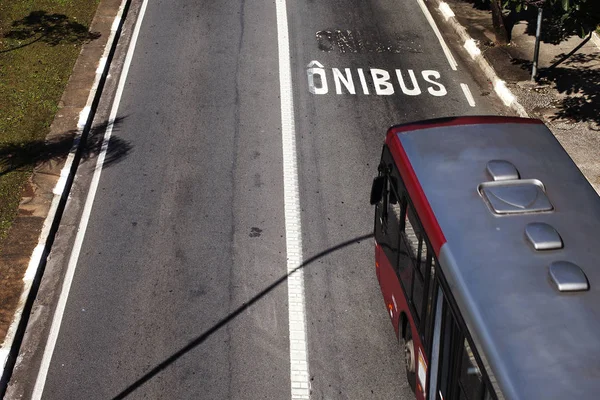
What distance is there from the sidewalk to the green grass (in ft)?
33.5

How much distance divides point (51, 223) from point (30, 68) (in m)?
6.73

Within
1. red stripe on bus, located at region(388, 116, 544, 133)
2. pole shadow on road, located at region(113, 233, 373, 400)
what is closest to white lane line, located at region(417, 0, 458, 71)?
pole shadow on road, located at region(113, 233, 373, 400)

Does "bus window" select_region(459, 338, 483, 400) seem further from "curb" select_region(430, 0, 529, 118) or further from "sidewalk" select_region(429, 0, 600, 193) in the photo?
"curb" select_region(430, 0, 529, 118)

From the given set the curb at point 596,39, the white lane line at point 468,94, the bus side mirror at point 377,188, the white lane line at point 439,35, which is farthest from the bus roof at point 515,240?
the curb at point 596,39

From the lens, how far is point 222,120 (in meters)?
16.5

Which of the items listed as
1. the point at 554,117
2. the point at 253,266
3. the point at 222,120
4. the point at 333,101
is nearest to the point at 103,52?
the point at 222,120

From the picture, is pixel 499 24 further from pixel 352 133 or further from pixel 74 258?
pixel 74 258

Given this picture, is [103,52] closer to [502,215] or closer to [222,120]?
[222,120]

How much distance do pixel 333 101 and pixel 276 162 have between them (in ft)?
9.16

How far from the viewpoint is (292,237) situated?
13.2 metres

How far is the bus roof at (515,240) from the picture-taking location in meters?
6.64

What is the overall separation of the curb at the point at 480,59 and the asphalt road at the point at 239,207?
318mm

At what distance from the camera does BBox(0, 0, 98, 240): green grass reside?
14992 mm

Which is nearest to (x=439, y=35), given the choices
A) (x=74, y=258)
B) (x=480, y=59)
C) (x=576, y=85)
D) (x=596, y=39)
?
(x=480, y=59)
